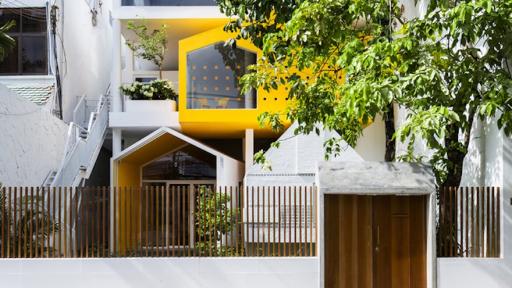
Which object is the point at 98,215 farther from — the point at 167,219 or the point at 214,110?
the point at 214,110

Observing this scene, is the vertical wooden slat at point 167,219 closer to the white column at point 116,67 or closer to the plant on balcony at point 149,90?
the plant on balcony at point 149,90

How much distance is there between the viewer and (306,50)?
27.6 feet

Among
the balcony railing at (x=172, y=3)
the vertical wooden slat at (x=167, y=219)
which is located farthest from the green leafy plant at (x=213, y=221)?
the balcony railing at (x=172, y=3)

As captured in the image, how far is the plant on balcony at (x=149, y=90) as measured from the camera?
48.0 ft

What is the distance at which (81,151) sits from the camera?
1352cm

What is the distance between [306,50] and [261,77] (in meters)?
1.03

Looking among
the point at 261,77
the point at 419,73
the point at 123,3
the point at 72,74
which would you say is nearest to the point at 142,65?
the point at 72,74

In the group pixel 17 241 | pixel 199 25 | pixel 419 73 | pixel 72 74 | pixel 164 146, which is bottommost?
pixel 17 241

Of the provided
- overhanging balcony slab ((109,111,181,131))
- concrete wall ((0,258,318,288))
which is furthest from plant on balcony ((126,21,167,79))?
concrete wall ((0,258,318,288))

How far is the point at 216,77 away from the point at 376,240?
7197mm

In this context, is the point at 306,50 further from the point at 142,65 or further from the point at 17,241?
the point at 142,65

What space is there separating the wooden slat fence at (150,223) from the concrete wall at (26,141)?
323cm

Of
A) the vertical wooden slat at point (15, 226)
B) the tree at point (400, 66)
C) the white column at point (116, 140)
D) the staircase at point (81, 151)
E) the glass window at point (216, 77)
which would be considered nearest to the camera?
the tree at point (400, 66)

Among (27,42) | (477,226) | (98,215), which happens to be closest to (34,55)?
(27,42)
